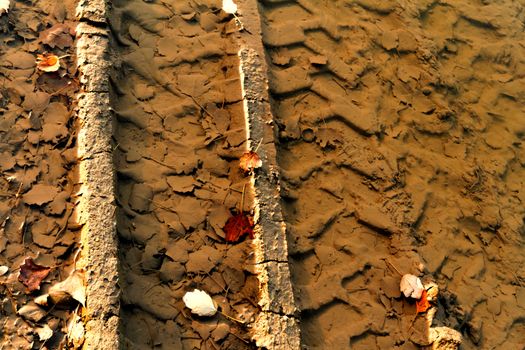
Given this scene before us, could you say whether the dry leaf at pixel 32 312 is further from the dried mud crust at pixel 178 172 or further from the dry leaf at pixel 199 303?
the dry leaf at pixel 199 303

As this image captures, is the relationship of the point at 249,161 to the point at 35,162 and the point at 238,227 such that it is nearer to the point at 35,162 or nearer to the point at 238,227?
the point at 238,227

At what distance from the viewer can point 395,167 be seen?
376 cm

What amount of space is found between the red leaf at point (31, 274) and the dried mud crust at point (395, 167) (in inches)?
41.4

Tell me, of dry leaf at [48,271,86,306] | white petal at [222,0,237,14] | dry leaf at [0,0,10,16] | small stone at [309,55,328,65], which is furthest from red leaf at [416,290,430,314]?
dry leaf at [0,0,10,16]

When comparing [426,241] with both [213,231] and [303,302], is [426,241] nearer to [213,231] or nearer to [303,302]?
[303,302]

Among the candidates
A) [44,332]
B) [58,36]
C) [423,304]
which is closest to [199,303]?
[44,332]

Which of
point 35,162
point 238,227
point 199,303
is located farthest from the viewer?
point 238,227

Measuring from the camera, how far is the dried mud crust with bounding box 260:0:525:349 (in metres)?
3.36

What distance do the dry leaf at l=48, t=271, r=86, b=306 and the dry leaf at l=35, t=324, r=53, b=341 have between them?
109mm

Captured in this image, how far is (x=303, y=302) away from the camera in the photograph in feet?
10.5

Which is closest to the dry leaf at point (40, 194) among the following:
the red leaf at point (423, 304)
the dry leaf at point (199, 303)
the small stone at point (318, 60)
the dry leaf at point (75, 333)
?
the dry leaf at point (75, 333)

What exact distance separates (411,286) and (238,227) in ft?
2.72

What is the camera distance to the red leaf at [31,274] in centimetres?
291

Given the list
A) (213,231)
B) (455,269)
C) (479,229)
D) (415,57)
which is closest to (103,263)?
(213,231)
